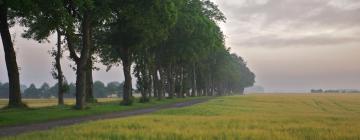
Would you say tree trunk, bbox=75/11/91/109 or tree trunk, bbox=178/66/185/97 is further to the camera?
tree trunk, bbox=178/66/185/97

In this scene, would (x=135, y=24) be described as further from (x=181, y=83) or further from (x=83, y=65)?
(x=181, y=83)

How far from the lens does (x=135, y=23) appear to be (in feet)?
170

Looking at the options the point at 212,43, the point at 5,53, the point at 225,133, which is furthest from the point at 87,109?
the point at 212,43

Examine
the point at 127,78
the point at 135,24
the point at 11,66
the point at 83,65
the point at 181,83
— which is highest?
the point at 135,24

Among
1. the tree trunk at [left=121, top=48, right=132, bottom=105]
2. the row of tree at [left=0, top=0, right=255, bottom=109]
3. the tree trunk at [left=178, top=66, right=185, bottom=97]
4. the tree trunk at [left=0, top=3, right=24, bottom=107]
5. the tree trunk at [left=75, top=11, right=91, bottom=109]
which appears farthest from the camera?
the tree trunk at [left=178, top=66, right=185, bottom=97]

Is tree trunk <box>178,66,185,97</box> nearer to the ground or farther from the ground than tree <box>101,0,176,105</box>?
nearer to the ground

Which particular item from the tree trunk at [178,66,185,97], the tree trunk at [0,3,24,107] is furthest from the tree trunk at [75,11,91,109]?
the tree trunk at [178,66,185,97]

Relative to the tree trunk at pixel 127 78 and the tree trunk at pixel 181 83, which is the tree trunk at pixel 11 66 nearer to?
the tree trunk at pixel 127 78

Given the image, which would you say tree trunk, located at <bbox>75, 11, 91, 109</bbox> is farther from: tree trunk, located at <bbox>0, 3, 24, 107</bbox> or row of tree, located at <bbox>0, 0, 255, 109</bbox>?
tree trunk, located at <bbox>0, 3, 24, 107</bbox>

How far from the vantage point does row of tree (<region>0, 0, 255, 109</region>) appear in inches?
1537

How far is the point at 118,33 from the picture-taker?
2351 inches

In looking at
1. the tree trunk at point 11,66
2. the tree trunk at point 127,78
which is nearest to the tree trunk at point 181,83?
the tree trunk at point 127,78

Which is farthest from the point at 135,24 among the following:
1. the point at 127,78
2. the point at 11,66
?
the point at 11,66

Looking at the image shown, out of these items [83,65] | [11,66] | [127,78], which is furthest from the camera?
[127,78]
